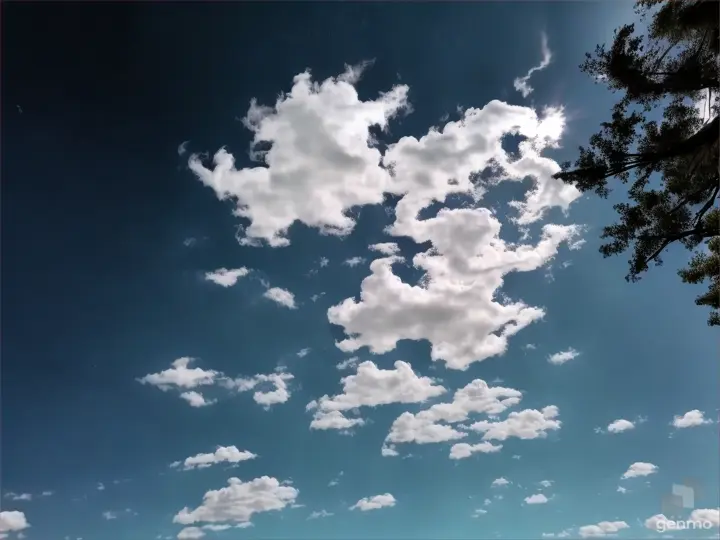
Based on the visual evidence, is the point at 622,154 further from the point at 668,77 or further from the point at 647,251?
the point at 647,251

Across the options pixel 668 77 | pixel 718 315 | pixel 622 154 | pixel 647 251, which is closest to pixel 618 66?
pixel 668 77

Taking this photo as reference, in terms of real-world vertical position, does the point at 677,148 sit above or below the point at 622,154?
below

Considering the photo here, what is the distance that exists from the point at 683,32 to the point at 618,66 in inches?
83.3

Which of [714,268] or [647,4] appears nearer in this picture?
[647,4]

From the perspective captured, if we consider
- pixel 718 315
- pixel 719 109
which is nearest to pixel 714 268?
pixel 718 315

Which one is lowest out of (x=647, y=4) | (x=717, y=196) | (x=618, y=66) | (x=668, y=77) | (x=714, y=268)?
(x=714, y=268)

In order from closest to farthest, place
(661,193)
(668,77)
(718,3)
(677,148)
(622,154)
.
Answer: (718,3) → (677,148) → (668,77) → (622,154) → (661,193)

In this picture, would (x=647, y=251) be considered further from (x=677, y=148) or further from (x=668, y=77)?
(x=668, y=77)

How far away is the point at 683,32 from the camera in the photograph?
53.3ft

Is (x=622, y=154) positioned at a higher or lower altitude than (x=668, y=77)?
lower

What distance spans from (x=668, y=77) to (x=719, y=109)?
269cm

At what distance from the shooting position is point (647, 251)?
1983 cm

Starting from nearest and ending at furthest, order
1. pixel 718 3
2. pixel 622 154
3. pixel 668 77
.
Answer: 1. pixel 718 3
2. pixel 668 77
3. pixel 622 154

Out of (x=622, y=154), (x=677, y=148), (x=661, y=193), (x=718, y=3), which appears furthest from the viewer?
(x=661, y=193)
